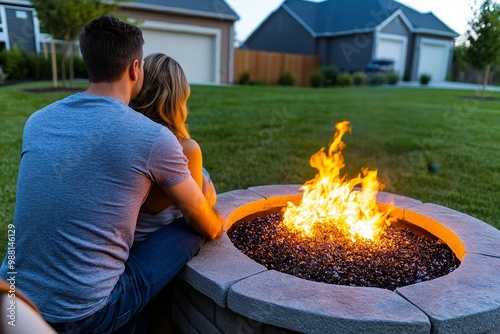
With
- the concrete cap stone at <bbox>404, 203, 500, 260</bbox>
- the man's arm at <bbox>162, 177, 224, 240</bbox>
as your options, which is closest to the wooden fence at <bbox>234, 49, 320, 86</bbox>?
the concrete cap stone at <bbox>404, 203, 500, 260</bbox>

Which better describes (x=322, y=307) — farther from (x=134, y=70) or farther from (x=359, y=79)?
(x=359, y=79)

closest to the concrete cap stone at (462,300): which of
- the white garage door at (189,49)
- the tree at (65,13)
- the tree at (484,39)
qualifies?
the tree at (65,13)

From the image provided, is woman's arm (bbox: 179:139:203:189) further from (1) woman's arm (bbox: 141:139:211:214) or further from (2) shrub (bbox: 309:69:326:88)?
(2) shrub (bbox: 309:69:326:88)

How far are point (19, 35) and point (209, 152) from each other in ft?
45.8

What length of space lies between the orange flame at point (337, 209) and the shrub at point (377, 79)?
17.7 m

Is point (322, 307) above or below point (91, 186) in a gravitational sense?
below

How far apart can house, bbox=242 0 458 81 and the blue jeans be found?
21.5 m

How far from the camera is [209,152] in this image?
5219 mm

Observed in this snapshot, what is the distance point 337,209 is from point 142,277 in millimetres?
1439

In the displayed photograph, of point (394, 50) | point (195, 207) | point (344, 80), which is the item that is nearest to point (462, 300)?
point (195, 207)

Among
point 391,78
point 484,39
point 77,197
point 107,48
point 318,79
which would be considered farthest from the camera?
point 391,78

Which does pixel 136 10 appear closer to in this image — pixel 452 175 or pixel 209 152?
pixel 209 152

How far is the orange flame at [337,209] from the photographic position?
255cm

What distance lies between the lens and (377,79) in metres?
19.3
